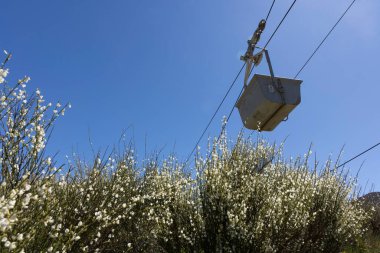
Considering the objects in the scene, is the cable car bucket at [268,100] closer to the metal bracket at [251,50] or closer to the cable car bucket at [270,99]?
the cable car bucket at [270,99]

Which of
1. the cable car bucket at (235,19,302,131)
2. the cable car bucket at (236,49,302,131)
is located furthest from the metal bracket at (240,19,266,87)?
the cable car bucket at (236,49,302,131)

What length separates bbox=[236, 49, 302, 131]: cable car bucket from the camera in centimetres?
531

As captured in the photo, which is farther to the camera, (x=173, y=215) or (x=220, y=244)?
(x=173, y=215)

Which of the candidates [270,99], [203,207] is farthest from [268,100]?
[203,207]

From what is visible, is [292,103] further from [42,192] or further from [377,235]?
[377,235]

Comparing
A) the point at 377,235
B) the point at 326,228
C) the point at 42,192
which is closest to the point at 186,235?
the point at 326,228

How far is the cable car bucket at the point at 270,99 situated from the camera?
531 centimetres

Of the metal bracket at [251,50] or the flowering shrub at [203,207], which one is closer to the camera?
the flowering shrub at [203,207]

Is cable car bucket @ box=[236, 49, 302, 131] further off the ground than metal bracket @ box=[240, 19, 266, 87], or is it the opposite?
metal bracket @ box=[240, 19, 266, 87]

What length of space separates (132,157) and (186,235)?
2.22 m

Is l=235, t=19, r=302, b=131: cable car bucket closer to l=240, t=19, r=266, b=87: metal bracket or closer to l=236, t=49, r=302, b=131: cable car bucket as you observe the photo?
l=236, t=49, r=302, b=131: cable car bucket

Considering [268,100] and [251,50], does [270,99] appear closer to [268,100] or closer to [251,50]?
[268,100]

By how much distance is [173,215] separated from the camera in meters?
6.19

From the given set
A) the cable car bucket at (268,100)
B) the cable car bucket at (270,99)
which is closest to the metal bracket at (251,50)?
the cable car bucket at (268,100)
